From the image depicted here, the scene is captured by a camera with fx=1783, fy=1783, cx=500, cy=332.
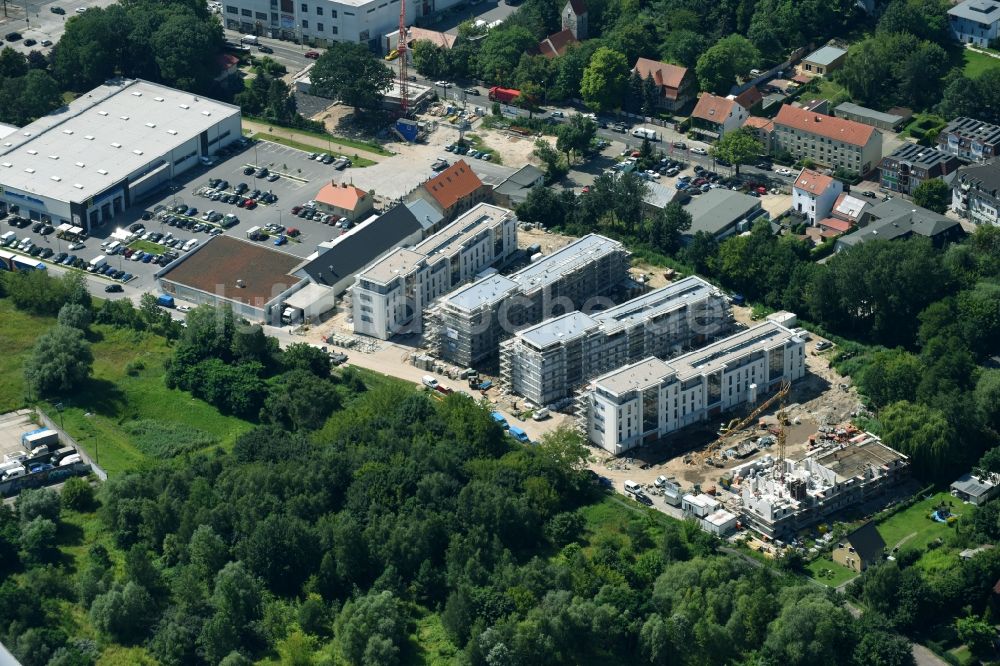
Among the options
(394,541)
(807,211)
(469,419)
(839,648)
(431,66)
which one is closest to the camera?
(839,648)

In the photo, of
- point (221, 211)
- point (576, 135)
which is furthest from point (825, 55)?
point (221, 211)

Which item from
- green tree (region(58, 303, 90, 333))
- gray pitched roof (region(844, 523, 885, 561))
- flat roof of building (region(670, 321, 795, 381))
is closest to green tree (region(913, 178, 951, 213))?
flat roof of building (region(670, 321, 795, 381))

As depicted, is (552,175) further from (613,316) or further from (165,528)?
(165,528)

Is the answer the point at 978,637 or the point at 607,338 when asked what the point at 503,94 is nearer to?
the point at 607,338

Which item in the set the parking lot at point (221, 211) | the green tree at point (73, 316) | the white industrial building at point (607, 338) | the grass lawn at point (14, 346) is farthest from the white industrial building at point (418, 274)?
the grass lawn at point (14, 346)

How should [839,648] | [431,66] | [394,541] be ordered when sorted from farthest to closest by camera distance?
[431,66] → [394,541] → [839,648]

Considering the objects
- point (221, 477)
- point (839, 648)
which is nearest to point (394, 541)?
point (221, 477)

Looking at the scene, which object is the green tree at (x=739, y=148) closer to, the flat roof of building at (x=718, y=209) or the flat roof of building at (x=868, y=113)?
the flat roof of building at (x=718, y=209)
